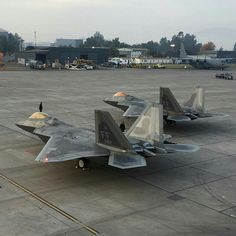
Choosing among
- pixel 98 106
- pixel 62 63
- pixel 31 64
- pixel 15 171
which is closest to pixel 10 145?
pixel 15 171

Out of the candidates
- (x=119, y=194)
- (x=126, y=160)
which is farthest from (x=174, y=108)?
(x=119, y=194)

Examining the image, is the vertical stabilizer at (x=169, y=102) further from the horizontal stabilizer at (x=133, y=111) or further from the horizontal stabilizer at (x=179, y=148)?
the horizontal stabilizer at (x=179, y=148)

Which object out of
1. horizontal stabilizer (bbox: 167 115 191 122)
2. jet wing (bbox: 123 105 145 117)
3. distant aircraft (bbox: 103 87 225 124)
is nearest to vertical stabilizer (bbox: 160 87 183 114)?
distant aircraft (bbox: 103 87 225 124)

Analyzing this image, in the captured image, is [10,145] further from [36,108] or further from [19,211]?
[36,108]

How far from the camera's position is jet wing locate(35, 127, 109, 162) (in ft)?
56.7

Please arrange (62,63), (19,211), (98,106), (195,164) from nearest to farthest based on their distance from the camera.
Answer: (19,211), (195,164), (98,106), (62,63)

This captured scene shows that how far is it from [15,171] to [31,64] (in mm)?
95480

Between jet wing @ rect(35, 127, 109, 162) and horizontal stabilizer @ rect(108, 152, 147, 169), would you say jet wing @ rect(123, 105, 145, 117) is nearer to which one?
jet wing @ rect(35, 127, 109, 162)

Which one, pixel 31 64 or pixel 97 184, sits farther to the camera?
pixel 31 64

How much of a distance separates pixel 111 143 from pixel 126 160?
1.22 metres

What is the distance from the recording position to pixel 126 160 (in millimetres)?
17125

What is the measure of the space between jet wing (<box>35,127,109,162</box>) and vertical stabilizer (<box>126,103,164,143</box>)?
91.9 inches

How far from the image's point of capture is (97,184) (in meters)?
17.2

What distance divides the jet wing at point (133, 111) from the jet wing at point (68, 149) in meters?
9.20
